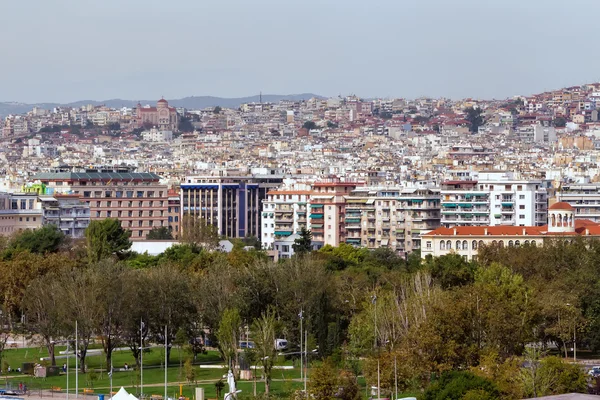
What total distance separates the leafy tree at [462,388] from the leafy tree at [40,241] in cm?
4654

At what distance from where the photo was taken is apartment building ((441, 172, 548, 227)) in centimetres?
11456

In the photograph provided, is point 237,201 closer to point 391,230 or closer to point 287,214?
point 287,214

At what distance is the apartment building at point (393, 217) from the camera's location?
117 m

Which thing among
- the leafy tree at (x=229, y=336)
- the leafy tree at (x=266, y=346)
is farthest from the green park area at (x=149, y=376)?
the leafy tree at (x=229, y=336)

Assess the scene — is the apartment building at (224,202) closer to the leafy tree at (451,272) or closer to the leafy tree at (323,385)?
the leafy tree at (451,272)

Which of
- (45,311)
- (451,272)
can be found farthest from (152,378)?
(451,272)

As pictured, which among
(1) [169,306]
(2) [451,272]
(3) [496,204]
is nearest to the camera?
(1) [169,306]

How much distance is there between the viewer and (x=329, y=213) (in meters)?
123

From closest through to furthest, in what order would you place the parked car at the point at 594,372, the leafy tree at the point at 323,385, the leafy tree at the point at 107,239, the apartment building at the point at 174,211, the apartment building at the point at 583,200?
the leafy tree at the point at 323,385 < the parked car at the point at 594,372 < the leafy tree at the point at 107,239 < the apartment building at the point at 583,200 < the apartment building at the point at 174,211

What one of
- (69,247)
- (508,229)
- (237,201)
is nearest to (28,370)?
(69,247)

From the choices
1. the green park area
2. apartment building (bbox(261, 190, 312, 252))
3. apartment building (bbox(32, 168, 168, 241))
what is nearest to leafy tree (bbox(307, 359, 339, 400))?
the green park area

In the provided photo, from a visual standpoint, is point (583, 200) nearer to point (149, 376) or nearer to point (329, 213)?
point (329, 213)

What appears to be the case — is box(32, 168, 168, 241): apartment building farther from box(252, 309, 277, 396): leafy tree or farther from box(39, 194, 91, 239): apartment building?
box(252, 309, 277, 396): leafy tree

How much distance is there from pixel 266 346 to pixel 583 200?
72.1 meters
